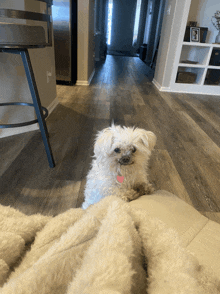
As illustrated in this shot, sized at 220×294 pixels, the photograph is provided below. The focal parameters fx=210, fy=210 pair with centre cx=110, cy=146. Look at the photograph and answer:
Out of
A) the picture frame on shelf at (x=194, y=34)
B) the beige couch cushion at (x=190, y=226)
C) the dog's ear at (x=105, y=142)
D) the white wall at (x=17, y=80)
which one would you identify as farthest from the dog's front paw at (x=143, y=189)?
the picture frame on shelf at (x=194, y=34)

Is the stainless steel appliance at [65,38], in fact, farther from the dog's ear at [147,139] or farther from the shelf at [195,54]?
the dog's ear at [147,139]

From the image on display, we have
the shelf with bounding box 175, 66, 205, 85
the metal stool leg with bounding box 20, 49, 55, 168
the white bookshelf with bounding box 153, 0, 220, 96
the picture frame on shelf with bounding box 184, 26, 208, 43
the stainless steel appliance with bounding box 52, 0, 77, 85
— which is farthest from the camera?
the shelf with bounding box 175, 66, 205, 85

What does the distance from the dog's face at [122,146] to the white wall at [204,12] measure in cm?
386

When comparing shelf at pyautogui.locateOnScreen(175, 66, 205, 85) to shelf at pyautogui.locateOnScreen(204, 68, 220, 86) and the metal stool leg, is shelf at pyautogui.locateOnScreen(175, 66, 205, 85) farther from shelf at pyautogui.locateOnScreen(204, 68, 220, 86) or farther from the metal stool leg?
the metal stool leg

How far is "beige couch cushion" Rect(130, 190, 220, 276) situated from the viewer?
656mm

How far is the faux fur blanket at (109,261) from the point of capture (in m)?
0.38

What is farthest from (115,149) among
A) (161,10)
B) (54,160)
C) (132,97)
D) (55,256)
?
(161,10)

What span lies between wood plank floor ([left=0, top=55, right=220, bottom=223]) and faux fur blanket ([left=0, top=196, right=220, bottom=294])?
68 centimetres

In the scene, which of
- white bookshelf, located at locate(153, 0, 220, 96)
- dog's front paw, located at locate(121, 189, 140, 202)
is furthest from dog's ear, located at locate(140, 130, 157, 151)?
white bookshelf, located at locate(153, 0, 220, 96)

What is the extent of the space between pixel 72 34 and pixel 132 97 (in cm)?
149

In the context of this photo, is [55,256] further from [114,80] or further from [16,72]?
[114,80]

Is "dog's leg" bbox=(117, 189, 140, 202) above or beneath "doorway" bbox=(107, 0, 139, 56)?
beneath

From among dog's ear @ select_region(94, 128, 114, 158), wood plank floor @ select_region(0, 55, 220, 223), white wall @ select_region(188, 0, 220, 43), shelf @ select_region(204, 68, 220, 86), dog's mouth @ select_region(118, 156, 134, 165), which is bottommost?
wood plank floor @ select_region(0, 55, 220, 223)

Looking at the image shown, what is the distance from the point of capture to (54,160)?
1634mm
